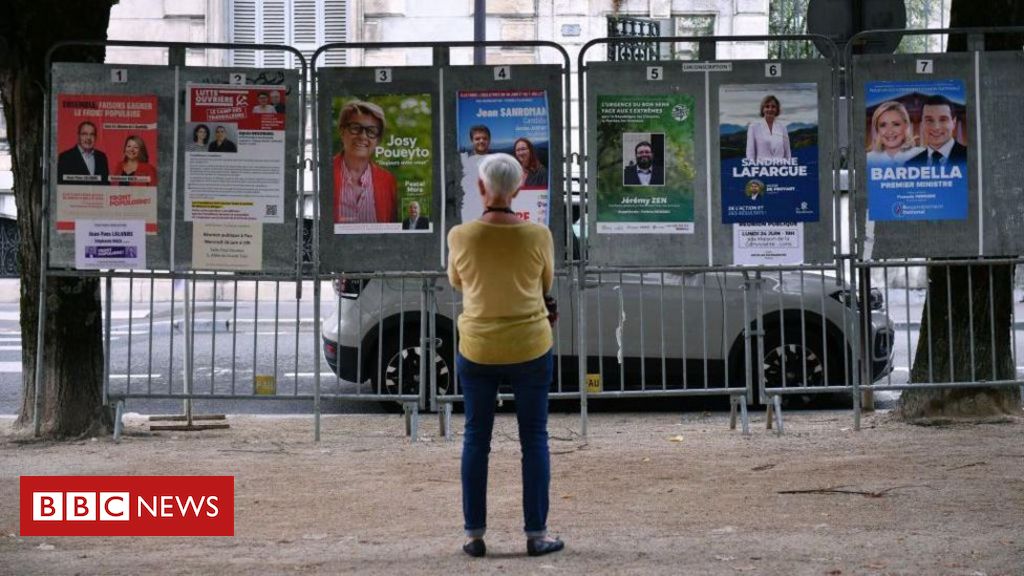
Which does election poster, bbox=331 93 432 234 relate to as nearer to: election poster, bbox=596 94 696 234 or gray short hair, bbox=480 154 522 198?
election poster, bbox=596 94 696 234

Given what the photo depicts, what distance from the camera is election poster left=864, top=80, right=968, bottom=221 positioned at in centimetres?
987

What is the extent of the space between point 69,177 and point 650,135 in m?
3.84

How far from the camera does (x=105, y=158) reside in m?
9.87

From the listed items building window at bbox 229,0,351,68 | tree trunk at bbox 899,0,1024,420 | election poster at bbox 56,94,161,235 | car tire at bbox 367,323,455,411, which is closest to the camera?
election poster at bbox 56,94,161,235

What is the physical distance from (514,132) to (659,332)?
250 cm

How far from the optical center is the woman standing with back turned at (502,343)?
6273 mm

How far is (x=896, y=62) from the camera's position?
32.4ft

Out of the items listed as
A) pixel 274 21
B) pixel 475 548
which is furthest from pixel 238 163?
pixel 274 21

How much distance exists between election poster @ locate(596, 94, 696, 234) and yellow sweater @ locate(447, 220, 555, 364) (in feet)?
11.7

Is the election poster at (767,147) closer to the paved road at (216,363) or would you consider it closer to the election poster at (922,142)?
the election poster at (922,142)

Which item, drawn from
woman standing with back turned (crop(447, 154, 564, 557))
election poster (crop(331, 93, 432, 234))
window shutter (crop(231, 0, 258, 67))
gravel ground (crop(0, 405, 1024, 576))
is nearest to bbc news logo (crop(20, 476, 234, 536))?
gravel ground (crop(0, 405, 1024, 576))

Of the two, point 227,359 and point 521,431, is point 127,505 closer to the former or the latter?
point 521,431

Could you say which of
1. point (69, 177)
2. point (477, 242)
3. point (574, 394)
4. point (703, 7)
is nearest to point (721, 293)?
point (574, 394)

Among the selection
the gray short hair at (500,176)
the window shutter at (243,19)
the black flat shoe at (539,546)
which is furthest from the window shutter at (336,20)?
the black flat shoe at (539,546)
